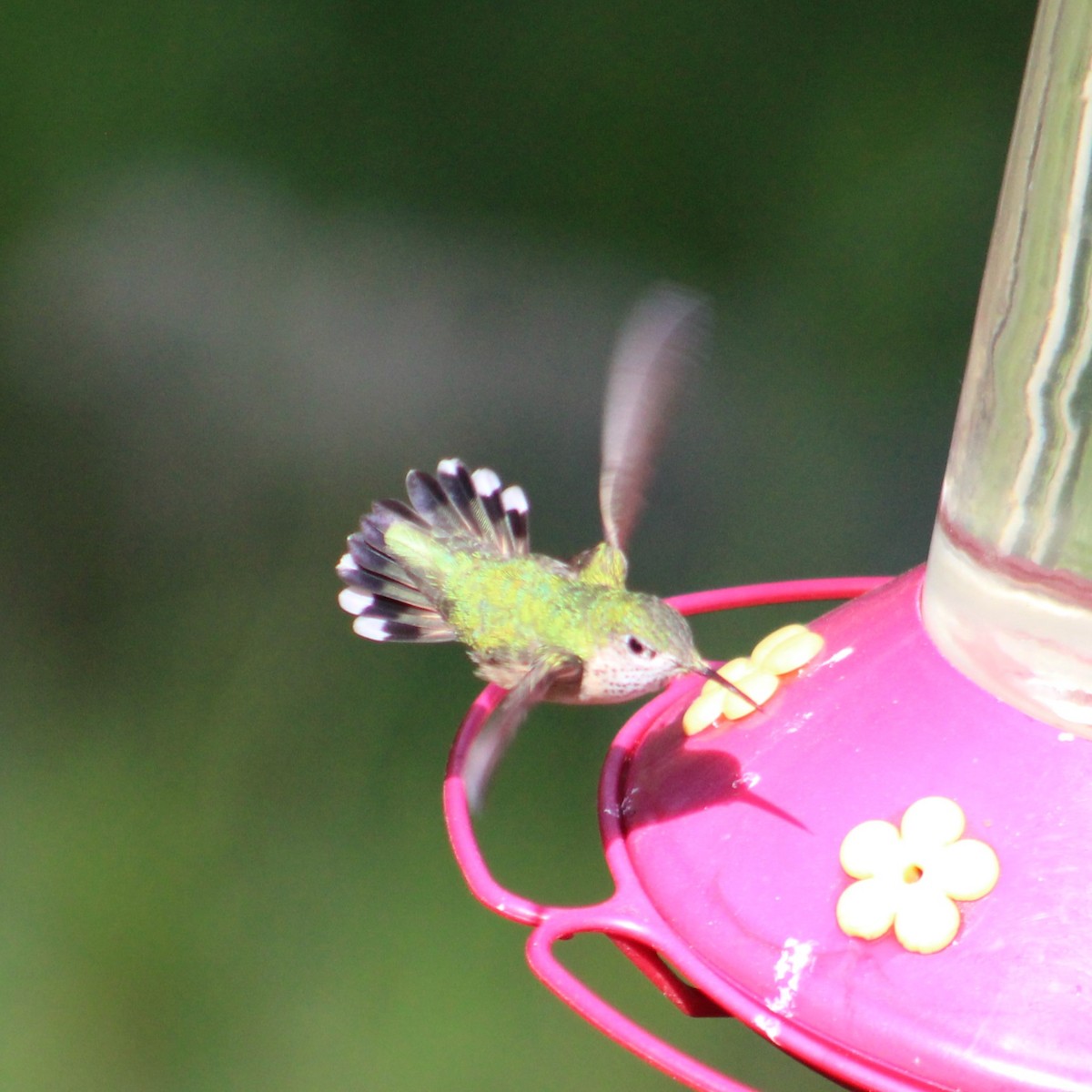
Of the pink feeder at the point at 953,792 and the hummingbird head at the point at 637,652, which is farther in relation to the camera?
the hummingbird head at the point at 637,652

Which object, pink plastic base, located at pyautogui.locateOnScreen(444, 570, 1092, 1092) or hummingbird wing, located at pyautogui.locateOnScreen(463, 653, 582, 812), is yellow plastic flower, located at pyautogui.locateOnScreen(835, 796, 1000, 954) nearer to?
pink plastic base, located at pyautogui.locateOnScreen(444, 570, 1092, 1092)

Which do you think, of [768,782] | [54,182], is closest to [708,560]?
[54,182]

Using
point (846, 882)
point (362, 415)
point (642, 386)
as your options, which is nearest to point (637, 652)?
point (642, 386)

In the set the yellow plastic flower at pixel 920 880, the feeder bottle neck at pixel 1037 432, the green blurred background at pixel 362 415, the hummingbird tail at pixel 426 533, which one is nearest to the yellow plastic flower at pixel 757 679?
the feeder bottle neck at pixel 1037 432

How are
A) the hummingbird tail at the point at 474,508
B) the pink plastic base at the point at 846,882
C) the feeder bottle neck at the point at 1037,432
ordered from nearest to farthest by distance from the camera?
the pink plastic base at the point at 846,882
the feeder bottle neck at the point at 1037,432
the hummingbird tail at the point at 474,508

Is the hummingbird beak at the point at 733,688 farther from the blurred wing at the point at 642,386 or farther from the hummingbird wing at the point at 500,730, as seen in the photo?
the blurred wing at the point at 642,386

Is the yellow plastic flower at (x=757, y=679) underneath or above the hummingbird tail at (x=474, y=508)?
above

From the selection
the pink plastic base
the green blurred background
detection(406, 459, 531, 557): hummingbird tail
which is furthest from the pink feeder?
the green blurred background

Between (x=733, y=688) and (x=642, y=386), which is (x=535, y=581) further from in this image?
(x=733, y=688)
